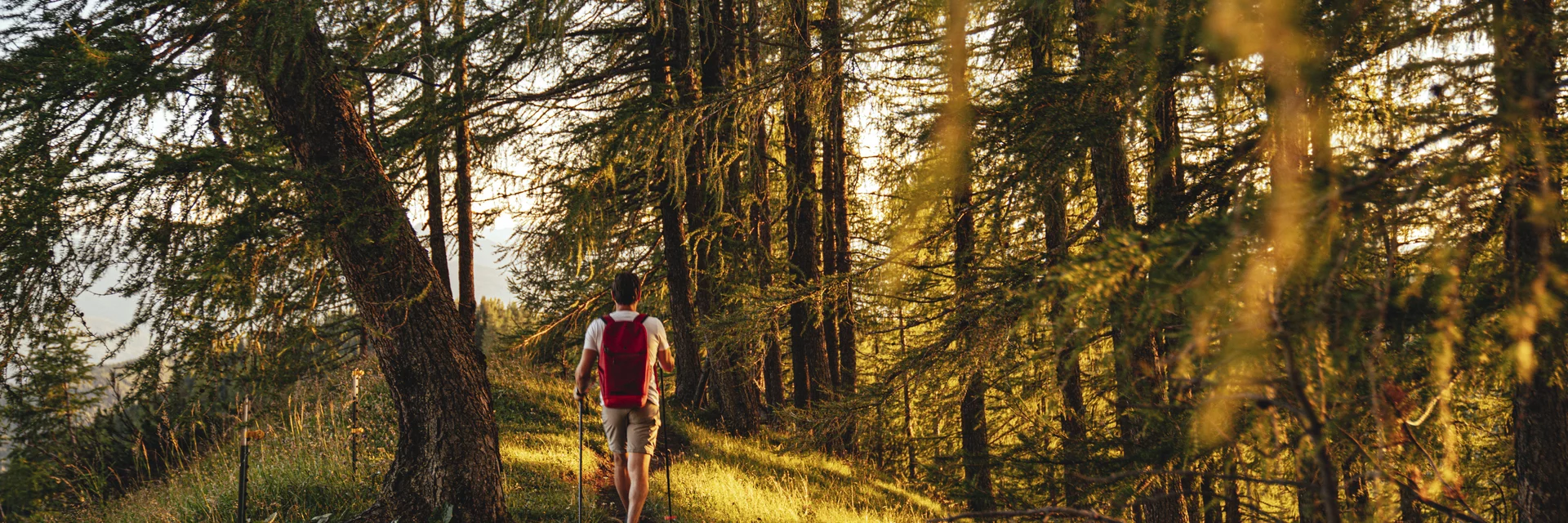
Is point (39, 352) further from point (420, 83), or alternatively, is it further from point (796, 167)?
point (796, 167)

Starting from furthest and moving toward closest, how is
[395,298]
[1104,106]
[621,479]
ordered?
1. [621,479]
2. [395,298]
3. [1104,106]

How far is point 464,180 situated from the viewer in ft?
39.3

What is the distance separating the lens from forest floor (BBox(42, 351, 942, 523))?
6.79m

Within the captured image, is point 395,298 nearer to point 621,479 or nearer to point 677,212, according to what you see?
point 621,479

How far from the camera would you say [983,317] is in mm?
5410

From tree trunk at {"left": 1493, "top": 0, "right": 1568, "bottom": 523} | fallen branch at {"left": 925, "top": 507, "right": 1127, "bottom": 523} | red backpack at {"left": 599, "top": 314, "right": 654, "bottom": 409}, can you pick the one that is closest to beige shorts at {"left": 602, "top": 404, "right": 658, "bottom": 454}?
red backpack at {"left": 599, "top": 314, "right": 654, "bottom": 409}

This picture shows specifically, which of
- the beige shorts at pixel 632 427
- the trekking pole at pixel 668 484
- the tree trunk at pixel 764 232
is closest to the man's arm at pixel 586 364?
the beige shorts at pixel 632 427

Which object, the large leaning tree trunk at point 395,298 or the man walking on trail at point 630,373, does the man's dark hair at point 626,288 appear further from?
the large leaning tree trunk at point 395,298

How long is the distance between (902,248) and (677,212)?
23.3 ft

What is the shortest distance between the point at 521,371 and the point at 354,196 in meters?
10.6

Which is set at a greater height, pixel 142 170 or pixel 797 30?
pixel 797 30

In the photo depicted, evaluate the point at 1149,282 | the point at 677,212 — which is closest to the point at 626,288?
the point at 1149,282

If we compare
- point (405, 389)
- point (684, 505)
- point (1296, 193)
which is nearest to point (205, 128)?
point (405, 389)

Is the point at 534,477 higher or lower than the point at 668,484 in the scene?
lower
